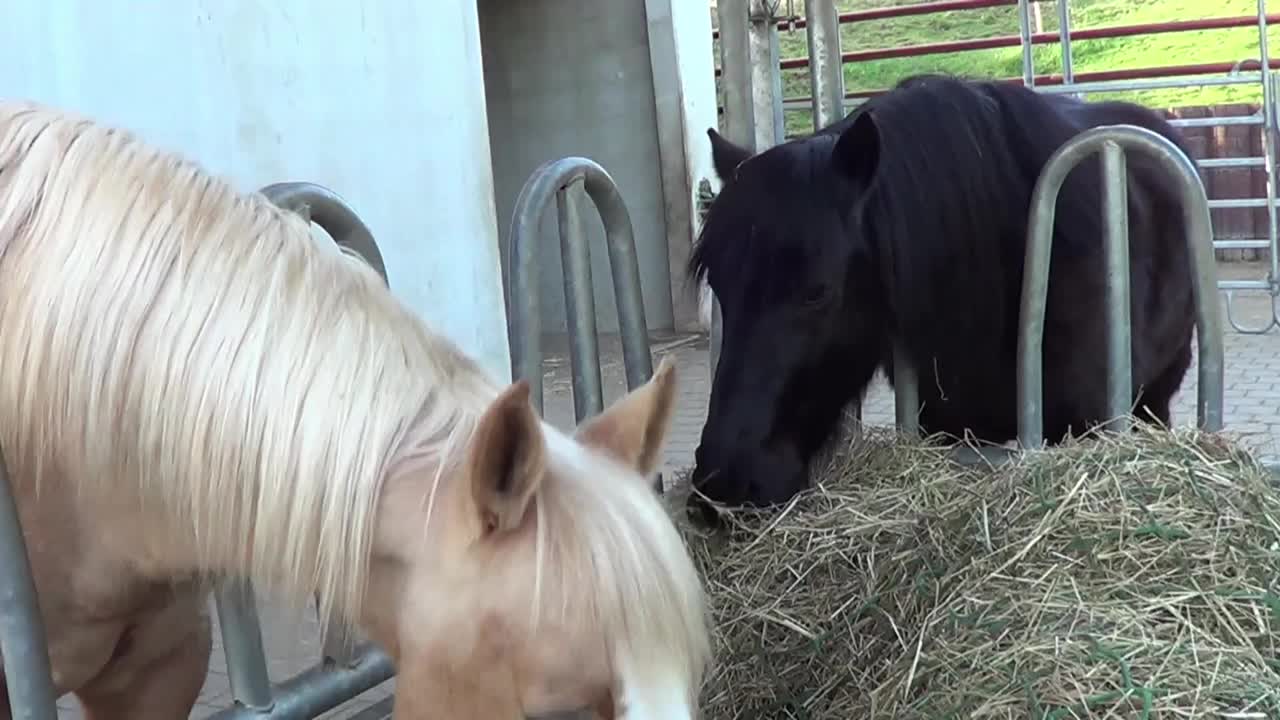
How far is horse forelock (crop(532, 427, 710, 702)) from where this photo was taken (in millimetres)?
1271

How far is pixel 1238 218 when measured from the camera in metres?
9.67

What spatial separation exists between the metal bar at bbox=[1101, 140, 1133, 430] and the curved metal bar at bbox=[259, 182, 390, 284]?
144cm

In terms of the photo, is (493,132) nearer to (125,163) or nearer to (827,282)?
(827,282)

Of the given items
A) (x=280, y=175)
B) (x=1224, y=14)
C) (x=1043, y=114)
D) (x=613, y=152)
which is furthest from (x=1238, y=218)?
(x=280, y=175)

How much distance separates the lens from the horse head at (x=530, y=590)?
1265 millimetres

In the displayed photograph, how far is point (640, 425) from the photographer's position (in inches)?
58.7

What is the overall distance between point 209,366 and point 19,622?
1.46 feet

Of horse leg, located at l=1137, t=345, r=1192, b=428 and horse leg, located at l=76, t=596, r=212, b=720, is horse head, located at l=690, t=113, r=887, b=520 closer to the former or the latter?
horse leg, located at l=76, t=596, r=212, b=720

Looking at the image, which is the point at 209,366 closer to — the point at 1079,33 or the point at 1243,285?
the point at 1243,285

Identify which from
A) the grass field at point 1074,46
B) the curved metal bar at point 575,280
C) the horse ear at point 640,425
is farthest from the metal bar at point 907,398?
the grass field at point 1074,46

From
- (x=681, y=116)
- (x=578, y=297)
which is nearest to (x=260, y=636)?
(x=578, y=297)

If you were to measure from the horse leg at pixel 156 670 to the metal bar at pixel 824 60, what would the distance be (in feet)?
19.7

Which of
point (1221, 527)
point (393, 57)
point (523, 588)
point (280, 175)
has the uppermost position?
point (393, 57)

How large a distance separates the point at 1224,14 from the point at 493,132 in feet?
27.0
